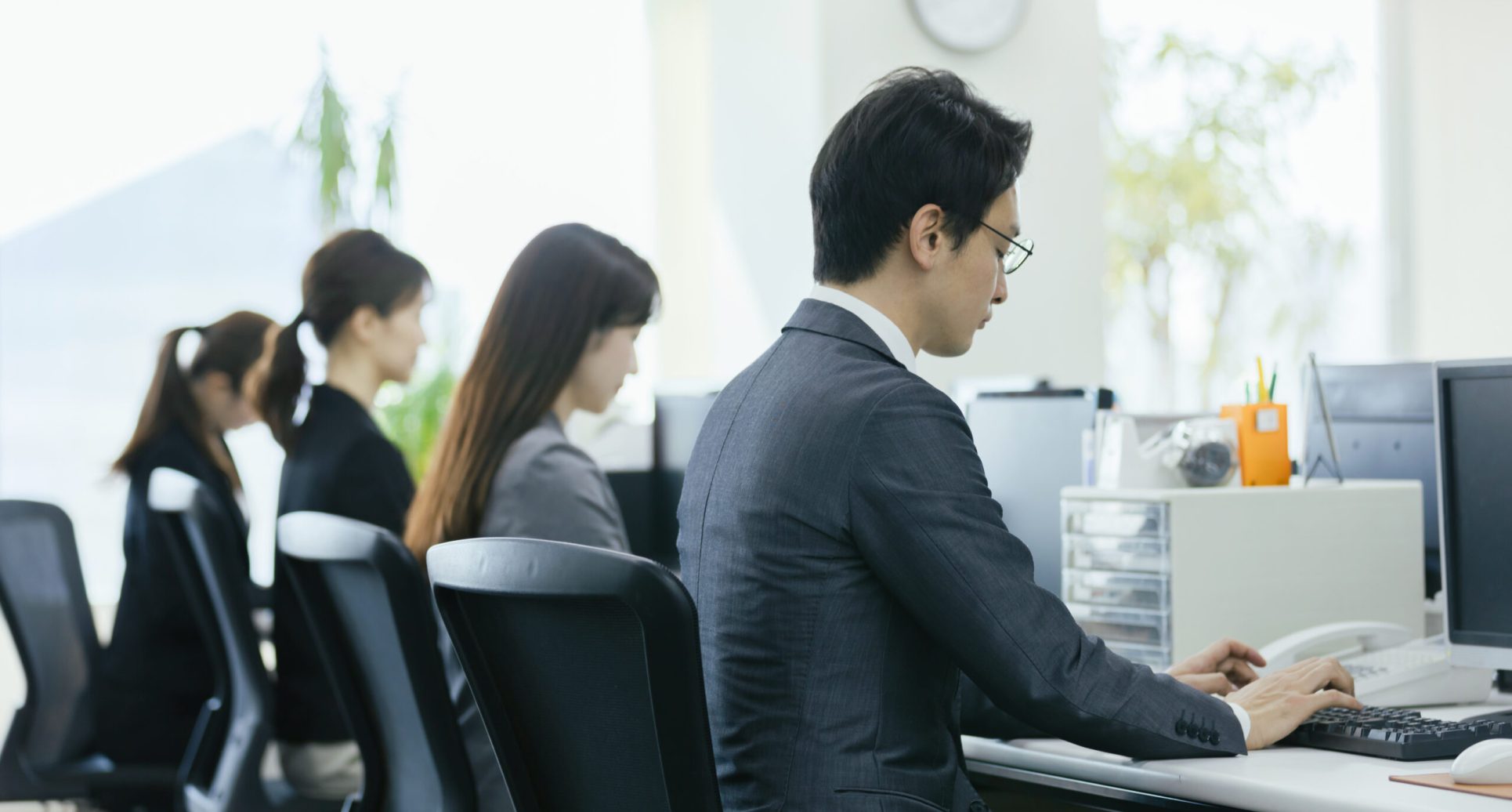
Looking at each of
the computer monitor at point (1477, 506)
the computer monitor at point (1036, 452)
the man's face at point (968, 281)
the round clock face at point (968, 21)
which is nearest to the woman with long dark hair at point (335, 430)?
the computer monitor at point (1036, 452)

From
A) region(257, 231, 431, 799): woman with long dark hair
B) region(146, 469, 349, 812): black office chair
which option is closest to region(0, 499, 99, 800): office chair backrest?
region(146, 469, 349, 812): black office chair

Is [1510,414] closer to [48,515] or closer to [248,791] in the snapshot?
[248,791]

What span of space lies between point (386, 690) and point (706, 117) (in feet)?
8.92

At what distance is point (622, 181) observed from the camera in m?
4.36

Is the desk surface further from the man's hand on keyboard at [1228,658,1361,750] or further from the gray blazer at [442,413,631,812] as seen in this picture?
the gray blazer at [442,413,631,812]

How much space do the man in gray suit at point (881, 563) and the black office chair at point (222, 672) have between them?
1.14 meters

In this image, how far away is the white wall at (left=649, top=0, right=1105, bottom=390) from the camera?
13.4 feet

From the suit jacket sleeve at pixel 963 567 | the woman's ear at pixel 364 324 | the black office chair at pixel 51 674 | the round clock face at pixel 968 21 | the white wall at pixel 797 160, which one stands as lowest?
the black office chair at pixel 51 674

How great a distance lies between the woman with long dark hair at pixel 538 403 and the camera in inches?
78.3

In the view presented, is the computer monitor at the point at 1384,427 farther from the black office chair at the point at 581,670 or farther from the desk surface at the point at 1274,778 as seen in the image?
the black office chair at the point at 581,670

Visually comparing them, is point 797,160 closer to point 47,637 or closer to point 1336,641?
point 47,637

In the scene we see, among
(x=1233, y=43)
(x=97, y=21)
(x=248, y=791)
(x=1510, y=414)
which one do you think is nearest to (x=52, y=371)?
(x=97, y=21)

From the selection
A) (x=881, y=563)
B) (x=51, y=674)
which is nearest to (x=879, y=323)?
(x=881, y=563)

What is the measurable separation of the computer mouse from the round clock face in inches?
128
